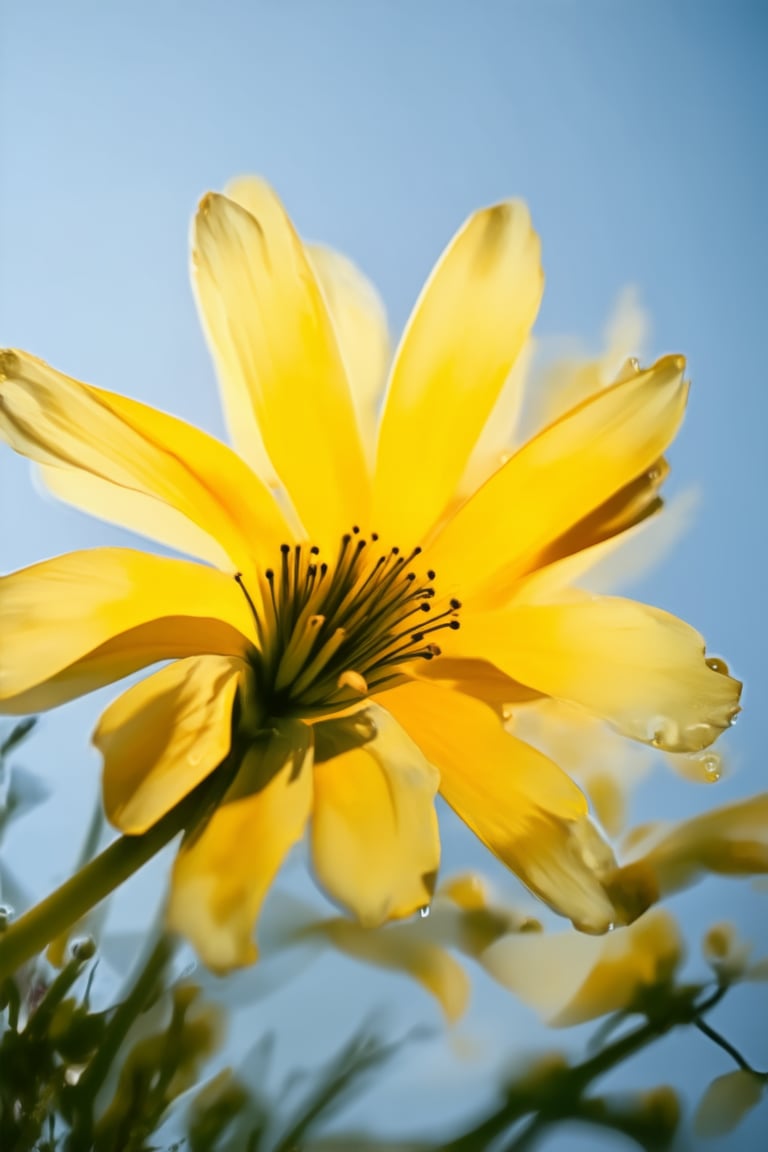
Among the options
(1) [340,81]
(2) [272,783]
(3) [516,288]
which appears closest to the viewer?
(2) [272,783]

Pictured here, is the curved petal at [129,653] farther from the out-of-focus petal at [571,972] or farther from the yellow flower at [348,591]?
the out-of-focus petal at [571,972]

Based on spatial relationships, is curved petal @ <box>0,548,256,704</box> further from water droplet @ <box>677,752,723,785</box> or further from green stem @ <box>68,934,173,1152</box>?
water droplet @ <box>677,752,723,785</box>

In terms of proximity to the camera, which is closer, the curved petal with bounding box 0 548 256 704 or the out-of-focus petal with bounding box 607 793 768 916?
the curved petal with bounding box 0 548 256 704

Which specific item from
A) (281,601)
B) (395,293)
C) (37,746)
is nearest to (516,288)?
(395,293)

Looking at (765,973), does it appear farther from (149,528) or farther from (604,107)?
(604,107)

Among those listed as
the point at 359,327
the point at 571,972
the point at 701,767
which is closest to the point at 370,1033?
the point at 571,972

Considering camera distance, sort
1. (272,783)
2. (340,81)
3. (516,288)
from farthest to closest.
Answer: (340,81) < (516,288) < (272,783)

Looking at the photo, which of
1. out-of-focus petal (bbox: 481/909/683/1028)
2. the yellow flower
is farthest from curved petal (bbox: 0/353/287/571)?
out-of-focus petal (bbox: 481/909/683/1028)
